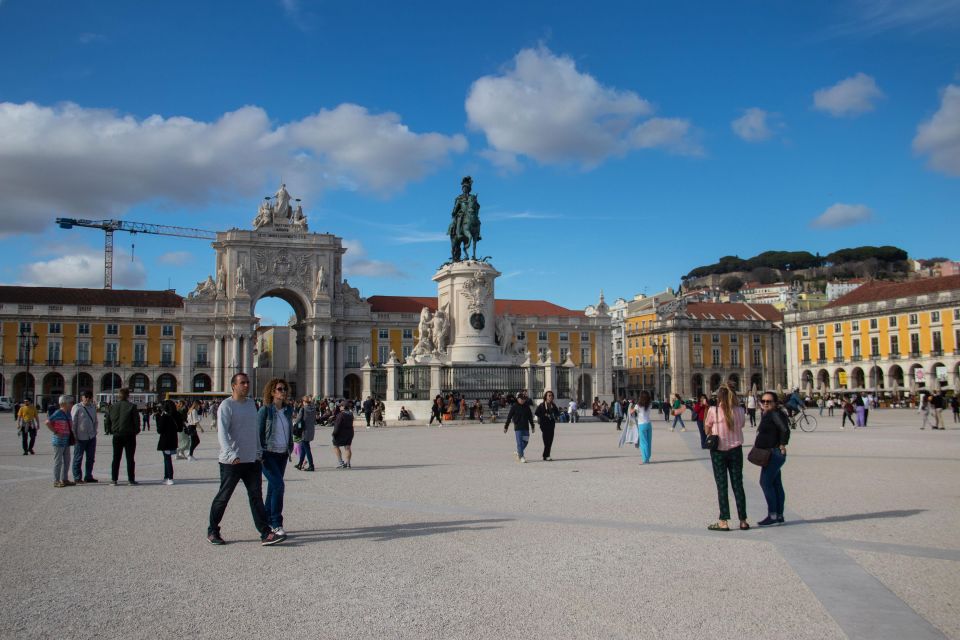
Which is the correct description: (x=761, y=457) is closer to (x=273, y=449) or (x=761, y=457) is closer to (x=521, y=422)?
(x=273, y=449)

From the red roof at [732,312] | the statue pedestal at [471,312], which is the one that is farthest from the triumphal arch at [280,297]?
the statue pedestal at [471,312]

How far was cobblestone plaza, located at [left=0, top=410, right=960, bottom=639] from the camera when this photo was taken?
532cm

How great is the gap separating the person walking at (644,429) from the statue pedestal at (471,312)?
14786 millimetres

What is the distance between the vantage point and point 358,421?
38.4m

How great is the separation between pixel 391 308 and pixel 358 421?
4764 centimetres

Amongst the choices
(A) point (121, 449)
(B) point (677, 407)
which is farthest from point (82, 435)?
(B) point (677, 407)

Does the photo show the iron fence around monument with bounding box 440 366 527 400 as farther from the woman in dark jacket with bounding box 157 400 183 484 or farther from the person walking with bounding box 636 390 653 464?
the woman in dark jacket with bounding box 157 400 183 484

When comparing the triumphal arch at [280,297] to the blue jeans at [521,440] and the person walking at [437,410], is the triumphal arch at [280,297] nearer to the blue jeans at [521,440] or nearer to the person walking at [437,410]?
the person walking at [437,410]

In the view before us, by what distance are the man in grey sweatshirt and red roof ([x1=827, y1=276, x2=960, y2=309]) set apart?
69.9 m

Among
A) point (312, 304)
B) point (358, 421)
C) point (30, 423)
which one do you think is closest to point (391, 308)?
point (312, 304)

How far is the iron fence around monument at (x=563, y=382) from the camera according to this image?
40.4 metres

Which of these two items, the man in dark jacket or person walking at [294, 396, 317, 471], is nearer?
the man in dark jacket

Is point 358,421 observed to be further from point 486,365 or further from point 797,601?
point 797,601

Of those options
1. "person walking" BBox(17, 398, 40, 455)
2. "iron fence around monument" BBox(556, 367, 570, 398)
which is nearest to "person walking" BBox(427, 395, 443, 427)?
"iron fence around monument" BBox(556, 367, 570, 398)
